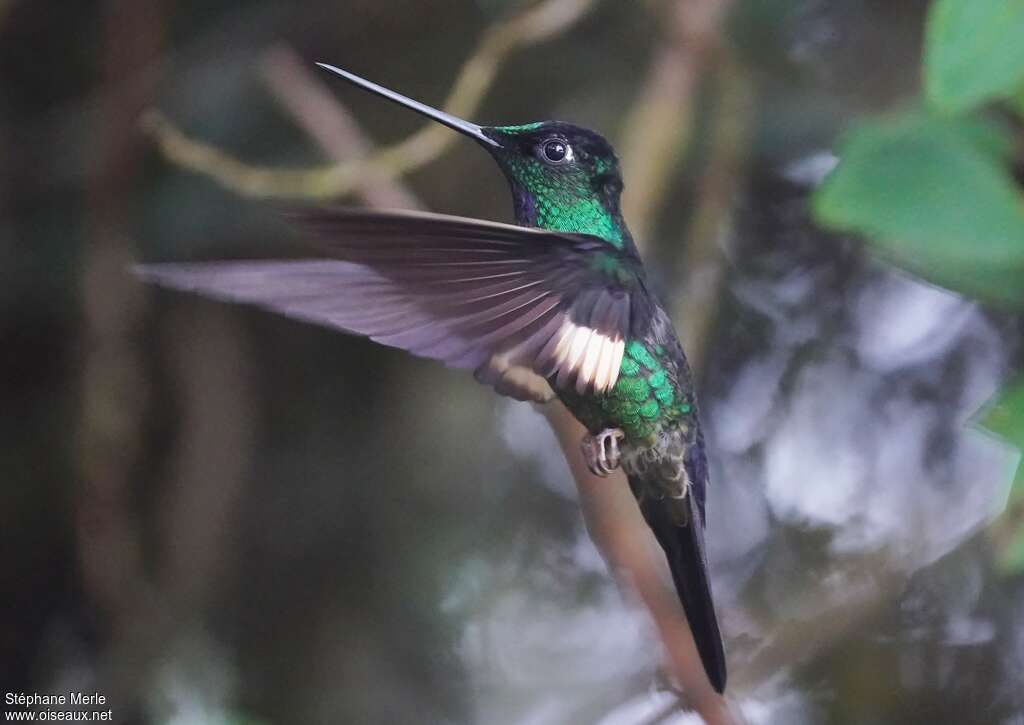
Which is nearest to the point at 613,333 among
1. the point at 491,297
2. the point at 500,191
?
the point at 491,297

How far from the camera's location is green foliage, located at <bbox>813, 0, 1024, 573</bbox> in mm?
1407

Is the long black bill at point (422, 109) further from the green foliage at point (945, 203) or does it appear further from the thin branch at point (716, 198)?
the thin branch at point (716, 198)

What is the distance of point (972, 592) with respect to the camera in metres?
2.38

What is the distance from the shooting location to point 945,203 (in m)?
1.46

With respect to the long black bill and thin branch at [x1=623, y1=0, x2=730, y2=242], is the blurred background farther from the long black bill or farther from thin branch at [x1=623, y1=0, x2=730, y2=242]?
the long black bill

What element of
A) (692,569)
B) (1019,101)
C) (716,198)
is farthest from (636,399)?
(716,198)

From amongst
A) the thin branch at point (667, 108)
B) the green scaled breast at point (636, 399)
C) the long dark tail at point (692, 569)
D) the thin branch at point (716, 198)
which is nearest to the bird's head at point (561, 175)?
the green scaled breast at point (636, 399)

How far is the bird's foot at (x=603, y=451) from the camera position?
120 centimetres

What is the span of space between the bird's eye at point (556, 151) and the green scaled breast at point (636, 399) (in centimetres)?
20

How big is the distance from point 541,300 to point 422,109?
189 mm

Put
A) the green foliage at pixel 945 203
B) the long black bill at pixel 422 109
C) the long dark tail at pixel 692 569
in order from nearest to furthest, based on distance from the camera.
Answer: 1. the long black bill at pixel 422 109
2. the long dark tail at pixel 692 569
3. the green foliage at pixel 945 203

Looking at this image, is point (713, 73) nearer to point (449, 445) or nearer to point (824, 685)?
point (449, 445)

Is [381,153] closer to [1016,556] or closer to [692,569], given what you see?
[692,569]

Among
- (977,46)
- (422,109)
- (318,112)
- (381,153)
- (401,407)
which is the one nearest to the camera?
(422,109)
